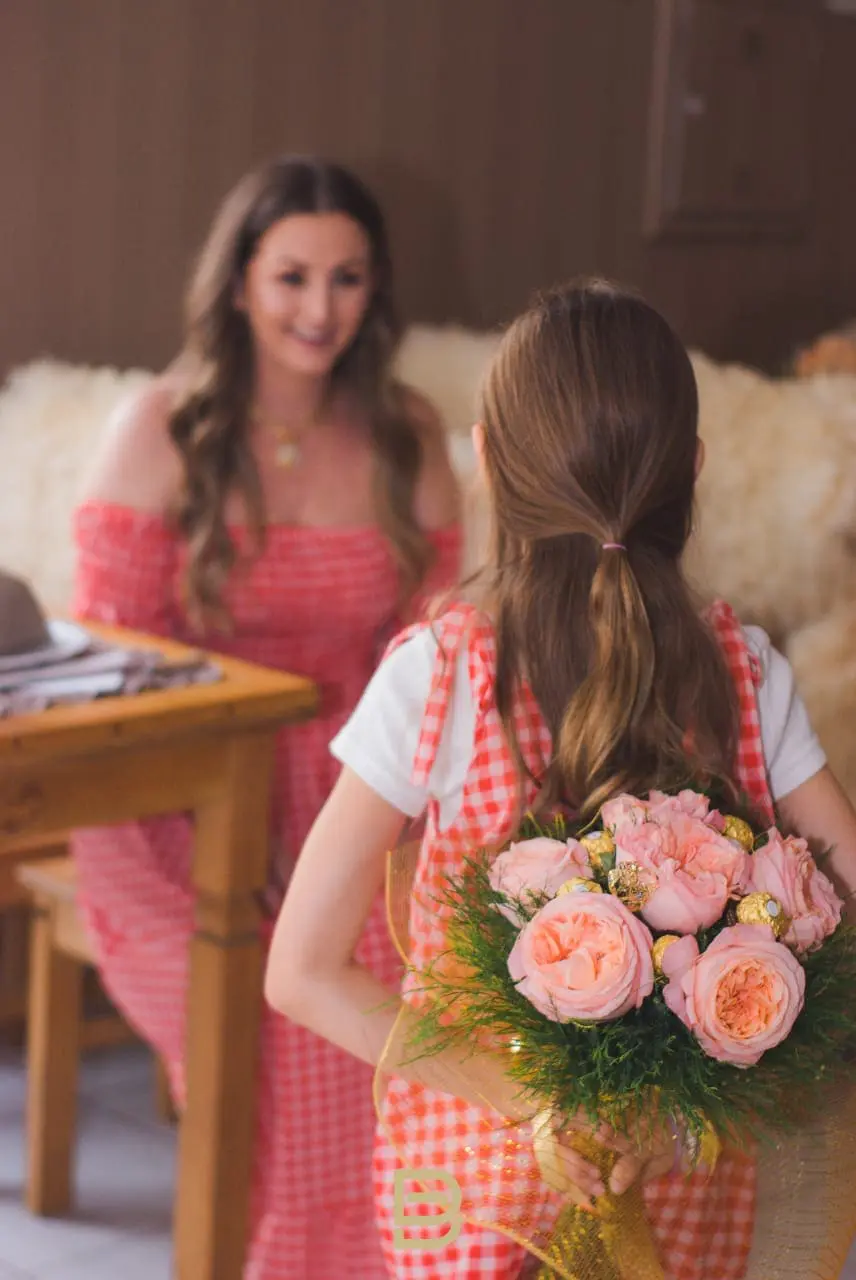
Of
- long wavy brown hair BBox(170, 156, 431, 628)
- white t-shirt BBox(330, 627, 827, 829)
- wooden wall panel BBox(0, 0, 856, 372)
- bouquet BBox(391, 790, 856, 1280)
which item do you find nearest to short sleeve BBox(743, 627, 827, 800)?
white t-shirt BBox(330, 627, 827, 829)

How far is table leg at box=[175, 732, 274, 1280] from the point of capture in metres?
2.14

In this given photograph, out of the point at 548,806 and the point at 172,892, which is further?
the point at 172,892

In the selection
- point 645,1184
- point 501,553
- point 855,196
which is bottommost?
point 645,1184

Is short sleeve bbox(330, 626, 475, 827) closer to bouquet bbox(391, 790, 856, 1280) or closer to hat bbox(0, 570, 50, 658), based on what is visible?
bouquet bbox(391, 790, 856, 1280)

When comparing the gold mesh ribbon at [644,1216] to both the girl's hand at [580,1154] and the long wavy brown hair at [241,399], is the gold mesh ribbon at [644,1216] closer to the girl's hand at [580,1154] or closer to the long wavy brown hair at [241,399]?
the girl's hand at [580,1154]

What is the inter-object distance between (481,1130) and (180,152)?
2344 millimetres

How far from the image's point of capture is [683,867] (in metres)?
1.28

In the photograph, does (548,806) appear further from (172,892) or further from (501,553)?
(172,892)

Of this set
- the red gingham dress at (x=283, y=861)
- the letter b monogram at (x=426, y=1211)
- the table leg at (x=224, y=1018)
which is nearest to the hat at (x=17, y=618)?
the table leg at (x=224, y=1018)

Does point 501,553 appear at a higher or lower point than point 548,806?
higher

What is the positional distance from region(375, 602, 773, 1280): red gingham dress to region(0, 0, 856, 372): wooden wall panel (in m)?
2.00

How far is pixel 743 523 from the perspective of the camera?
3.15m

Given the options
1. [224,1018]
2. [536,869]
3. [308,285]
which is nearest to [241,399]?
[308,285]

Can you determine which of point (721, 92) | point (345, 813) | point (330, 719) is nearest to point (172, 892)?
point (330, 719)
